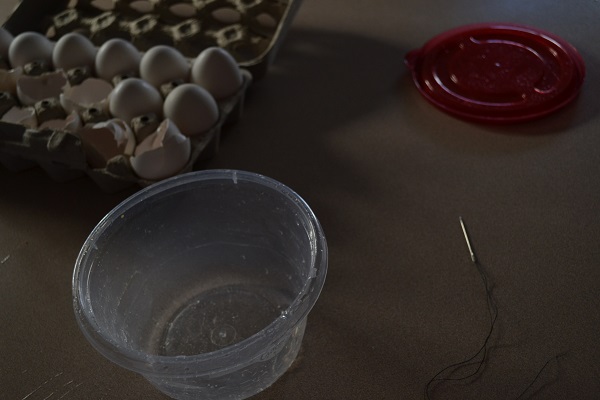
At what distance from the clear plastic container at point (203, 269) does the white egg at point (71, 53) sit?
1.25 ft

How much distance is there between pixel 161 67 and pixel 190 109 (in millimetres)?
111

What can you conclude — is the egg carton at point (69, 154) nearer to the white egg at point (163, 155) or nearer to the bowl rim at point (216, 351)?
the white egg at point (163, 155)

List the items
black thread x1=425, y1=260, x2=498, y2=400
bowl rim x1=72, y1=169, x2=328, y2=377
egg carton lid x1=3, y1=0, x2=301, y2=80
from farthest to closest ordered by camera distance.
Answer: egg carton lid x1=3, y1=0, x2=301, y2=80, black thread x1=425, y1=260, x2=498, y2=400, bowl rim x1=72, y1=169, x2=328, y2=377

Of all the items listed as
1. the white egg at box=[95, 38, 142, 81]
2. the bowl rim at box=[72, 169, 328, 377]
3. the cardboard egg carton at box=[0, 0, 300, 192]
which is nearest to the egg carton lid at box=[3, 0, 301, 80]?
the cardboard egg carton at box=[0, 0, 300, 192]

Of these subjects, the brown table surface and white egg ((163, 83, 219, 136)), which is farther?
white egg ((163, 83, 219, 136))

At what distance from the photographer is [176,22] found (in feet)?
4.21

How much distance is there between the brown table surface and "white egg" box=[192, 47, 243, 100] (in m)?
0.07

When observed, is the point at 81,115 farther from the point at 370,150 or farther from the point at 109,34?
the point at 370,150

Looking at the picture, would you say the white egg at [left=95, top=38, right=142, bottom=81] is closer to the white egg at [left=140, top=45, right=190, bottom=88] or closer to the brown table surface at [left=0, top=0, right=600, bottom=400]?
the white egg at [left=140, top=45, right=190, bottom=88]

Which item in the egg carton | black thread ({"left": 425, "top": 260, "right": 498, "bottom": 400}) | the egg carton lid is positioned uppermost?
the egg carton lid

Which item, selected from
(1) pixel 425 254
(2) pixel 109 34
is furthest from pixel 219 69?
(1) pixel 425 254

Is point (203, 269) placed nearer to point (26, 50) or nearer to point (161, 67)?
point (161, 67)

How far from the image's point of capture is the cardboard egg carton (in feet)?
3.54

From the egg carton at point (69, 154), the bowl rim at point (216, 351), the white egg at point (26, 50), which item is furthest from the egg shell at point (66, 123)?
the bowl rim at point (216, 351)
